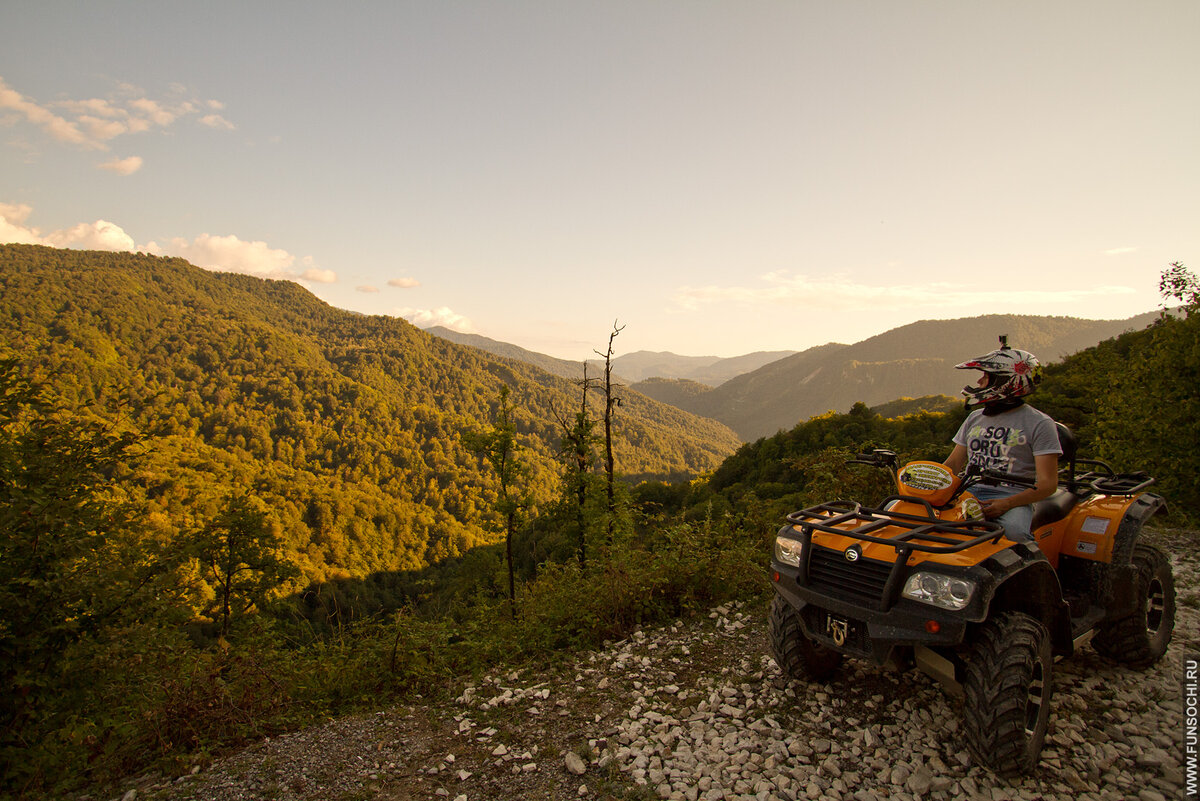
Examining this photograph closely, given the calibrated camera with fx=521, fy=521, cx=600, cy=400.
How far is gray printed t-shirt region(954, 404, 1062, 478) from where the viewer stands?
400 centimetres

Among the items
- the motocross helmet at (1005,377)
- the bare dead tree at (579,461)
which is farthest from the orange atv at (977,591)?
the bare dead tree at (579,461)

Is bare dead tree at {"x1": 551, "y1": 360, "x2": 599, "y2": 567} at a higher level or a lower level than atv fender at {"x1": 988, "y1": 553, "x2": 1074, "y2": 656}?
lower

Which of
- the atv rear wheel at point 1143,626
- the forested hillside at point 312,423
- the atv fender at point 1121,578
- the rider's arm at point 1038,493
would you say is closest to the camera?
the rider's arm at point 1038,493

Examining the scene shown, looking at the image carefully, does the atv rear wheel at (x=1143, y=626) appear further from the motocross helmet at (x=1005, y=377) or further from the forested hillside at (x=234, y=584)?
the forested hillside at (x=234, y=584)

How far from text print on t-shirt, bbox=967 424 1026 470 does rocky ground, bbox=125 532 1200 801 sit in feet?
5.93

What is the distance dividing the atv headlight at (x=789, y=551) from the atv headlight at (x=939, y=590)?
2.50 feet

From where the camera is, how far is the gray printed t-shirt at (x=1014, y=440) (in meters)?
4.00

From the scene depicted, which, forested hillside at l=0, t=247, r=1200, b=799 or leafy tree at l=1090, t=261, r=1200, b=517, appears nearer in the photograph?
forested hillside at l=0, t=247, r=1200, b=799

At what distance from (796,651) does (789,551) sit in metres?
0.91

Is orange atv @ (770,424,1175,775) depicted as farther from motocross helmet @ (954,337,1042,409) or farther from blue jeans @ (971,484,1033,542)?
motocross helmet @ (954,337,1042,409)

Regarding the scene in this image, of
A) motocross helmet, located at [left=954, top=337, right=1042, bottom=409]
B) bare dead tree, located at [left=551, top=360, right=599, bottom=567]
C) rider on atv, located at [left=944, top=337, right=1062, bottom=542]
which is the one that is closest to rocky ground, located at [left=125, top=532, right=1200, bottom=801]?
rider on atv, located at [left=944, top=337, right=1062, bottom=542]

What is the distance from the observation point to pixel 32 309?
142m

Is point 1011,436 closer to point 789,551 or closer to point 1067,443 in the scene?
A: point 1067,443

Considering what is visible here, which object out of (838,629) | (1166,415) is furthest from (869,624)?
(1166,415)
